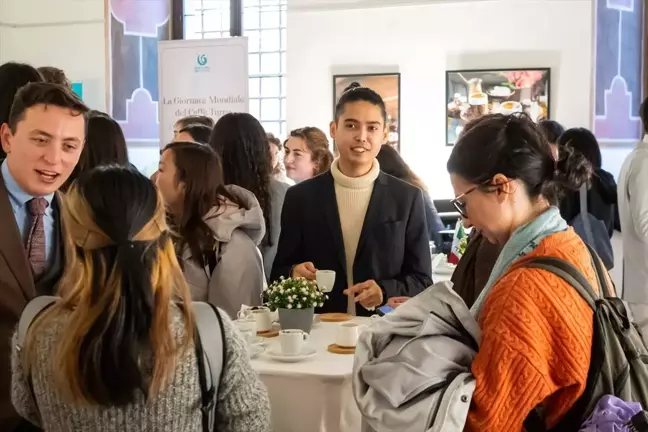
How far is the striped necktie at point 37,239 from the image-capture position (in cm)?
206

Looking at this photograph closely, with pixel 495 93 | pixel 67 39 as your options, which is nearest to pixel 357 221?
pixel 495 93

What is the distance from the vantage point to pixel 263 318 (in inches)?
105

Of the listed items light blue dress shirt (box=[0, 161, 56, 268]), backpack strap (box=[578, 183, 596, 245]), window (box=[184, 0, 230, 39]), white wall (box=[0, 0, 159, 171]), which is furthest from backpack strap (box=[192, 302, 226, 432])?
window (box=[184, 0, 230, 39])

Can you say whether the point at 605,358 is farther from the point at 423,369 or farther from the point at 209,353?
the point at 209,353

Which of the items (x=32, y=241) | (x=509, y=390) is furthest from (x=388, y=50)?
(x=509, y=390)

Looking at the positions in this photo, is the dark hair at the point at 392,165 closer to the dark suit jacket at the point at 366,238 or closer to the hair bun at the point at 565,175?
the dark suit jacket at the point at 366,238

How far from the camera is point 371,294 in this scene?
2736 mm

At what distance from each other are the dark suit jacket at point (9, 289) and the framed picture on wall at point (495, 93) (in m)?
4.81

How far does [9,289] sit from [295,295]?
3.13ft

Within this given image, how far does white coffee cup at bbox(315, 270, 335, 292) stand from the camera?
2682mm

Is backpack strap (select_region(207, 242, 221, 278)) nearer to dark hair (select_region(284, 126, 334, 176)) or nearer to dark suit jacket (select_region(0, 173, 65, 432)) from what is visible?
dark suit jacket (select_region(0, 173, 65, 432))

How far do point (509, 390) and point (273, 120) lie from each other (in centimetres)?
633

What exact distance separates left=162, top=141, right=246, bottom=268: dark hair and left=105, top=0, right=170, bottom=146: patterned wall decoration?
497 cm

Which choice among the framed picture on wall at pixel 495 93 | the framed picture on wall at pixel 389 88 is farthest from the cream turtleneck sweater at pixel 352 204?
the framed picture on wall at pixel 389 88
